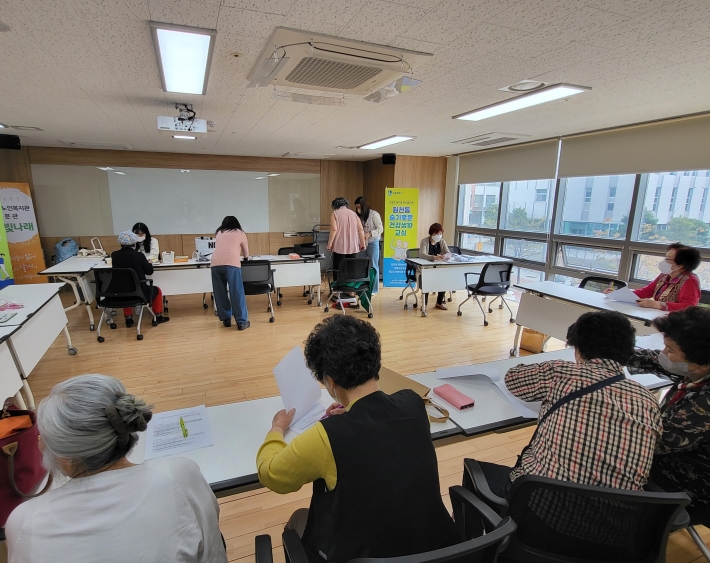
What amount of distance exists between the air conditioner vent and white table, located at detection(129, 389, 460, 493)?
1.90m

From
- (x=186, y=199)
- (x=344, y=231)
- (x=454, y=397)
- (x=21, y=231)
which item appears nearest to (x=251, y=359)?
(x=344, y=231)

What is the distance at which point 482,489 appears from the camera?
1347 mm

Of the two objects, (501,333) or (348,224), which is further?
(348,224)

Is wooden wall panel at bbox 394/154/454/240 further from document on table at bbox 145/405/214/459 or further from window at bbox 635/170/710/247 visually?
document on table at bbox 145/405/214/459

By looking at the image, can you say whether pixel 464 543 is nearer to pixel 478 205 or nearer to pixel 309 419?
pixel 309 419

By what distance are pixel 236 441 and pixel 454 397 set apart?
3.13 ft

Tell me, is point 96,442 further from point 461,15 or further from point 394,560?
point 461,15

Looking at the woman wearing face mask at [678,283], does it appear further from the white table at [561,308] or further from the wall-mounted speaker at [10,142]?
the wall-mounted speaker at [10,142]

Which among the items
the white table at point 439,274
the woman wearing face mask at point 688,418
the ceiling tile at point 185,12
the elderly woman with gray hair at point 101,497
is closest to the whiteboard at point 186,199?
the white table at point 439,274

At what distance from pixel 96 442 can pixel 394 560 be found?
0.68 m

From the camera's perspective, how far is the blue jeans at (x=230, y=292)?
4.82 meters

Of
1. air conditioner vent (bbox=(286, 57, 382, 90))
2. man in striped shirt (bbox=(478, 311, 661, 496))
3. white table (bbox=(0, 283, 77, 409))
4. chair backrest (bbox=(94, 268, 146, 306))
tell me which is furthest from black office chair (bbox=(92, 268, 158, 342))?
man in striped shirt (bbox=(478, 311, 661, 496))

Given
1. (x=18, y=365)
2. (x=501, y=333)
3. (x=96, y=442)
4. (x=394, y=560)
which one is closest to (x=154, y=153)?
(x=18, y=365)

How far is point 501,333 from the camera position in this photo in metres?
4.97
